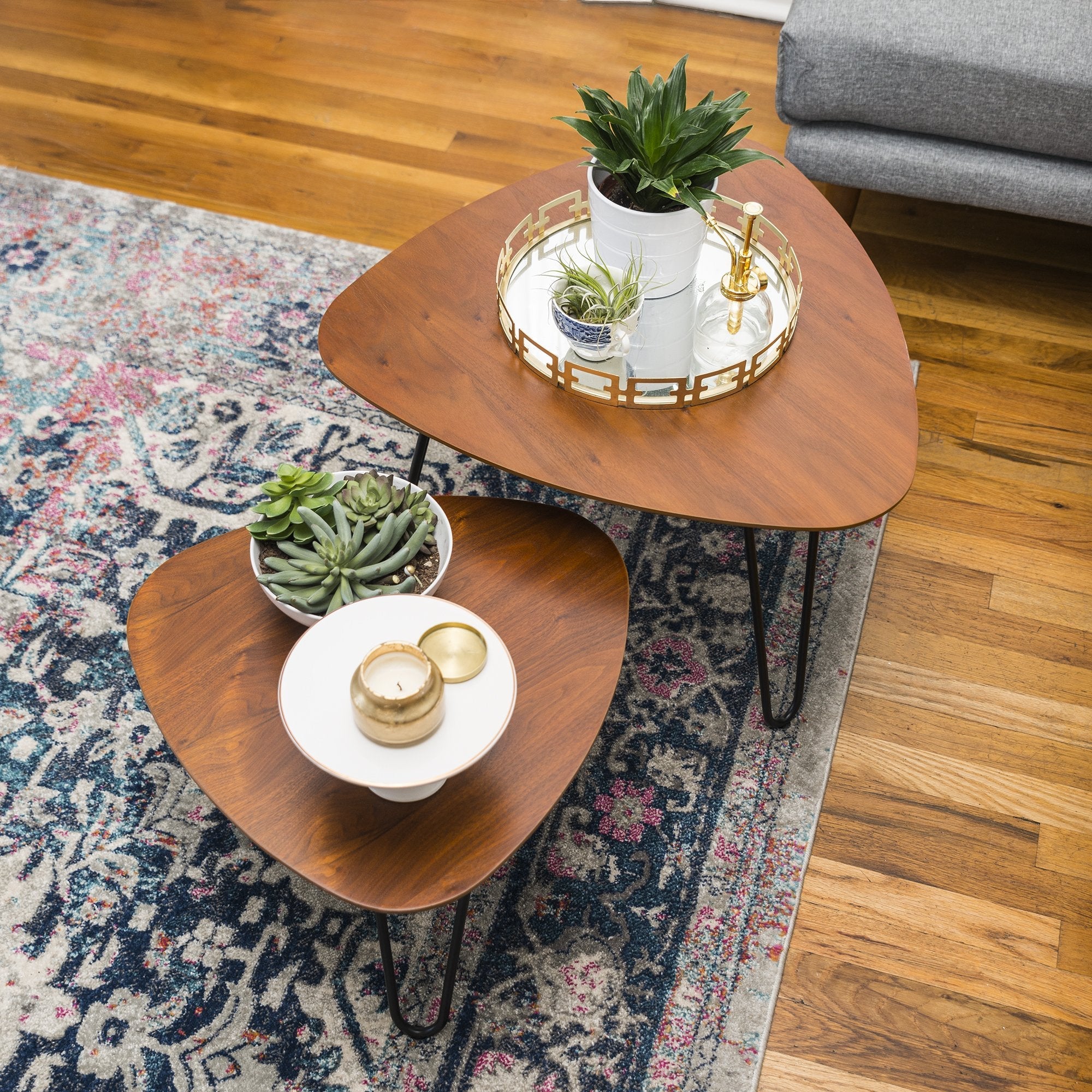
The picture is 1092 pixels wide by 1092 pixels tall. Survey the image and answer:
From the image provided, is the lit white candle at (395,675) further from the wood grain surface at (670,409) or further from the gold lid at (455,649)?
the wood grain surface at (670,409)

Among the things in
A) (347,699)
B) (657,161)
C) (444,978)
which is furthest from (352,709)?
(657,161)

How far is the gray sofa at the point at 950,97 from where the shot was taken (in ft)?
6.33

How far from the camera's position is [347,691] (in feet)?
3.80

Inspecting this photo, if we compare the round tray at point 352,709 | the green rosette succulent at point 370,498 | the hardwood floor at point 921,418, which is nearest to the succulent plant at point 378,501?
the green rosette succulent at point 370,498

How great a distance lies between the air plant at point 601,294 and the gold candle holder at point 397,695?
1.86 feet

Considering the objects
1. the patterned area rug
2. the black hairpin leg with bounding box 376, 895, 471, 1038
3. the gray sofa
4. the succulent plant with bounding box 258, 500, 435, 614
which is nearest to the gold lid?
the succulent plant with bounding box 258, 500, 435, 614

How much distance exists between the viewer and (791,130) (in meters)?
2.15

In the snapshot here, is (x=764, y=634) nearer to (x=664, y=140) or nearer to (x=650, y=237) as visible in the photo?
(x=650, y=237)

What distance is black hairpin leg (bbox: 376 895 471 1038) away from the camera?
1211 millimetres

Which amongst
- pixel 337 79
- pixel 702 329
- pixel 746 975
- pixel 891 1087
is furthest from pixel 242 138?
pixel 891 1087

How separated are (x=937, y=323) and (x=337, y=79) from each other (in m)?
1.65

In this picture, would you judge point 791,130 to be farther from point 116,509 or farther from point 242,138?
point 116,509

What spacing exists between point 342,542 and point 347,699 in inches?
8.8

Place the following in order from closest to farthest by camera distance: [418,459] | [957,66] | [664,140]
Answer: [664,140] < [418,459] < [957,66]
